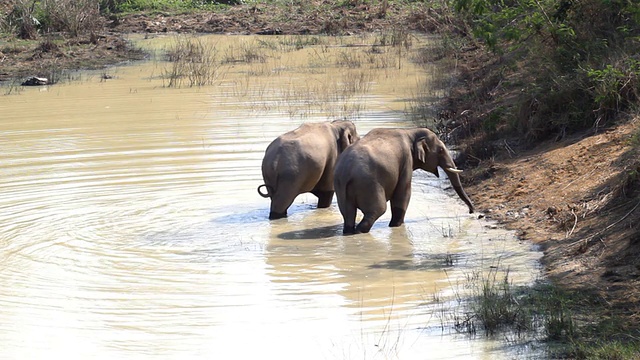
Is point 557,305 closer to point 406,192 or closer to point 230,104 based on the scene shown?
point 406,192

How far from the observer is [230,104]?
2100cm

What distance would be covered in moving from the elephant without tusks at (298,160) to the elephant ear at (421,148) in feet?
3.30

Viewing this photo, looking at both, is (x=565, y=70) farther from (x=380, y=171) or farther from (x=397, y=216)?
(x=380, y=171)

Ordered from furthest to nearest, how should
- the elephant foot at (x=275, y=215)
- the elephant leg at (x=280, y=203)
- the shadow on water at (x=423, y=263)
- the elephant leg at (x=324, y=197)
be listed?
1. the elephant leg at (x=324, y=197)
2. the elephant foot at (x=275, y=215)
3. the elephant leg at (x=280, y=203)
4. the shadow on water at (x=423, y=263)

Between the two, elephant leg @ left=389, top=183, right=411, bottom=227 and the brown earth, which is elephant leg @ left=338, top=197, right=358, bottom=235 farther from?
the brown earth

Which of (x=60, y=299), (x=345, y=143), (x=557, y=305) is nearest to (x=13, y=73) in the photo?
(x=345, y=143)

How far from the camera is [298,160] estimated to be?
37.3 feet

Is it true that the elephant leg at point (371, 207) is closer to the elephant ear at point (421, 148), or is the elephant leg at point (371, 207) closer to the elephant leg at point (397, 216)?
the elephant leg at point (397, 216)

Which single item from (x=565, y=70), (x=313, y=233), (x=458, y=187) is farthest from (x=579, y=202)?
(x=565, y=70)

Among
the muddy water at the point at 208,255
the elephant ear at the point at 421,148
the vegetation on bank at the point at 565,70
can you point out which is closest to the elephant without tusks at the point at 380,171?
the elephant ear at the point at 421,148

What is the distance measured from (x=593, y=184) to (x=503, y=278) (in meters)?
2.73

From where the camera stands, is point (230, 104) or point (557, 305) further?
point (230, 104)

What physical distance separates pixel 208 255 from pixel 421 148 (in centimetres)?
267

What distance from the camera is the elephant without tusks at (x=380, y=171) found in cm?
1054
